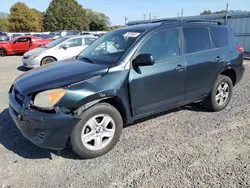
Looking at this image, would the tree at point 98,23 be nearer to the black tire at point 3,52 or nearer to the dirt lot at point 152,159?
the black tire at point 3,52

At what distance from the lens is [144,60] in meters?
3.25

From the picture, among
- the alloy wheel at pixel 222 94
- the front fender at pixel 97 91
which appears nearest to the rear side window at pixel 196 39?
the alloy wheel at pixel 222 94

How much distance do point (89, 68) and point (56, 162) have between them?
1.31 metres

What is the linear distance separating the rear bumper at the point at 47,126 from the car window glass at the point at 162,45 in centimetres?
142

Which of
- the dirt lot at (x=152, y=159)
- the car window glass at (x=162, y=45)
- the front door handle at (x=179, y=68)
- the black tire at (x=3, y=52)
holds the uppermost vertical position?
the car window glass at (x=162, y=45)

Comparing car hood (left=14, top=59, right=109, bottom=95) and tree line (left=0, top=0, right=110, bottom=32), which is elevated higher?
tree line (left=0, top=0, right=110, bottom=32)

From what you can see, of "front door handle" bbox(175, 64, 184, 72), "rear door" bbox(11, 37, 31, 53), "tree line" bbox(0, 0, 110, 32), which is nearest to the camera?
"front door handle" bbox(175, 64, 184, 72)

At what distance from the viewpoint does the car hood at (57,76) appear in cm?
298

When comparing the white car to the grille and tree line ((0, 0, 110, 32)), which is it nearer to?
the grille

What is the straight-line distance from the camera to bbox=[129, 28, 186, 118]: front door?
3.39m

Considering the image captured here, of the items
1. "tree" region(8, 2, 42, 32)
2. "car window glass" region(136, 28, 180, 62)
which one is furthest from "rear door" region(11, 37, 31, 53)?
"tree" region(8, 2, 42, 32)

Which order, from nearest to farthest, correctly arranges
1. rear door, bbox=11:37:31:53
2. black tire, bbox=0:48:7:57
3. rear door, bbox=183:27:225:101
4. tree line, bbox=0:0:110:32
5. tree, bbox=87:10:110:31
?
1. rear door, bbox=183:27:225:101
2. black tire, bbox=0:48:7:57
3. rear door, bbox=11:37:31:53
4. tree line, bbox=0:0:110:32
5. tree, bbox=87:10:110:31

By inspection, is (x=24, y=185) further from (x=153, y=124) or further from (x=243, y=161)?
(x=243, y=161)

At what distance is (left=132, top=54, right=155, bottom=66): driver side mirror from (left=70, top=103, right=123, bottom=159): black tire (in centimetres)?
71
